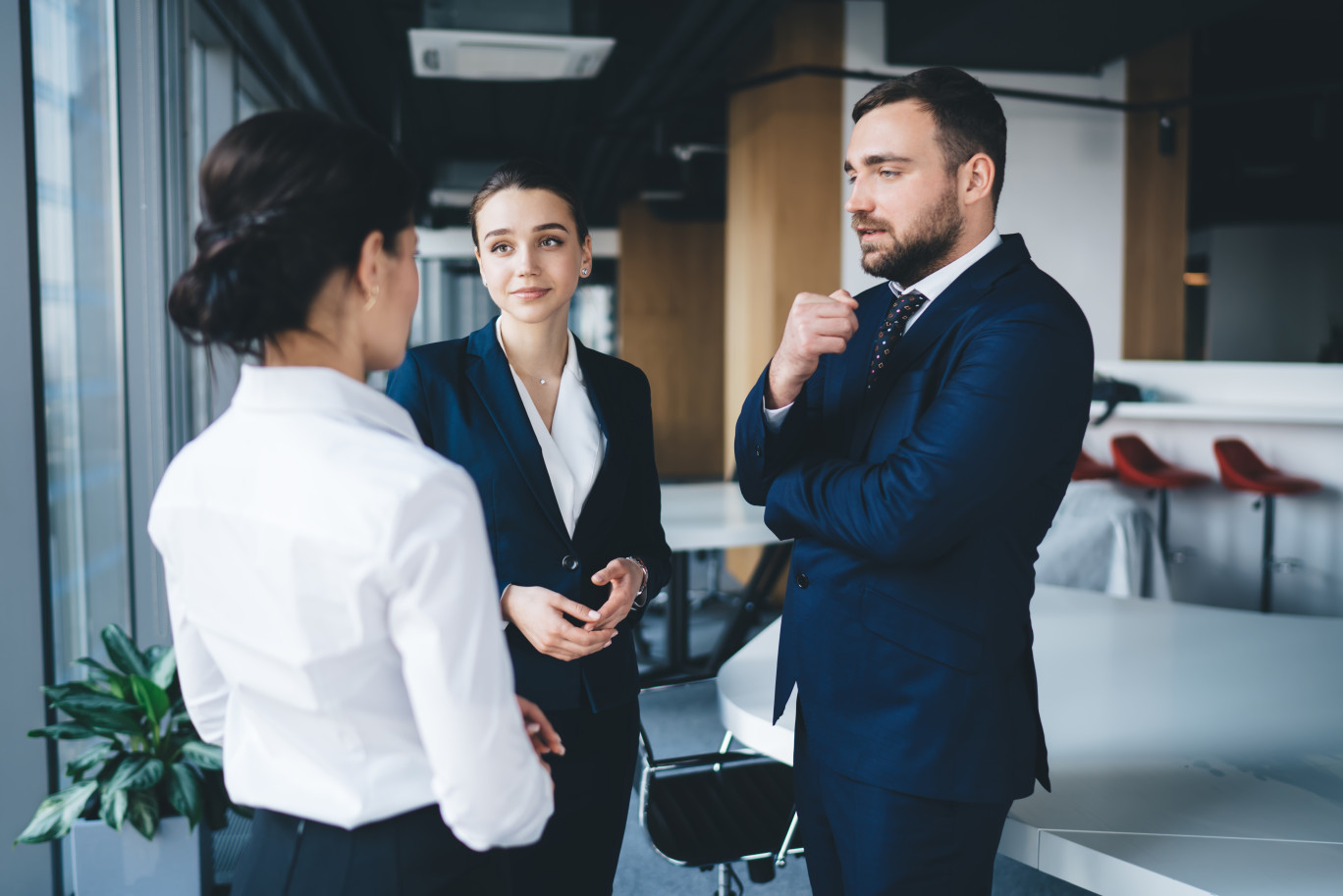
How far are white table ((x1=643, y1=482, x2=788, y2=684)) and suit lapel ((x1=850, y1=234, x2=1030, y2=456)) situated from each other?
210 cm

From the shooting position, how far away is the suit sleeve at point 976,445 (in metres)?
1.17

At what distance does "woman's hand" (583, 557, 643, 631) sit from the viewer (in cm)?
141

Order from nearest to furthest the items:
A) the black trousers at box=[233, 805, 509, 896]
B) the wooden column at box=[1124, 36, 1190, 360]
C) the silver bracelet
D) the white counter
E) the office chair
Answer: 1. the black trousers at box=[233, 805, 509, 896]
2. the silver bracelet
3. the office chair
4. the white counter
5. the wooden column at box=[1124, 36, 1190, 360]

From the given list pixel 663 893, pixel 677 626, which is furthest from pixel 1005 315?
pixel 677 626

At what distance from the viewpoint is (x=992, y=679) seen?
48.0 inches

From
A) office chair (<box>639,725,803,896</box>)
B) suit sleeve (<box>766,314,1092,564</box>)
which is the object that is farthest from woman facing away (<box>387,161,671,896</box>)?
suit sleeve (<box>766,314,1092,564</box>)

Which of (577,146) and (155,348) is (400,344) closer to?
(155,348)

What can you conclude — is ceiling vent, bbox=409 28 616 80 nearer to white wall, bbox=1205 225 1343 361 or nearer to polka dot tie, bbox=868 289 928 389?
polka dot tie, bbox=868 289 928 389

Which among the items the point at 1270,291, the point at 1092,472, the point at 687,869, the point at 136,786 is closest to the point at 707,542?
the point at 687,869

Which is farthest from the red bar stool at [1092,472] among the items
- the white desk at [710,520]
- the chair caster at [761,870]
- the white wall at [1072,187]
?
the chair caster at [761,870]

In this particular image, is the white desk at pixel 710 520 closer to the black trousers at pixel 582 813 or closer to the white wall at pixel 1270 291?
the black trousers at pixel 582 813

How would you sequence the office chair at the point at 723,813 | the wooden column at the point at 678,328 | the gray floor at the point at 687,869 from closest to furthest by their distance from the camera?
the office chair at the point at 723,813 < the gray floor at the point at 687,869 < the wooden column at the point at 678,328

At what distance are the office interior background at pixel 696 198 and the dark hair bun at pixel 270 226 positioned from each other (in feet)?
0.21

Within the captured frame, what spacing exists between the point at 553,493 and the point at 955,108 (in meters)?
0.85
